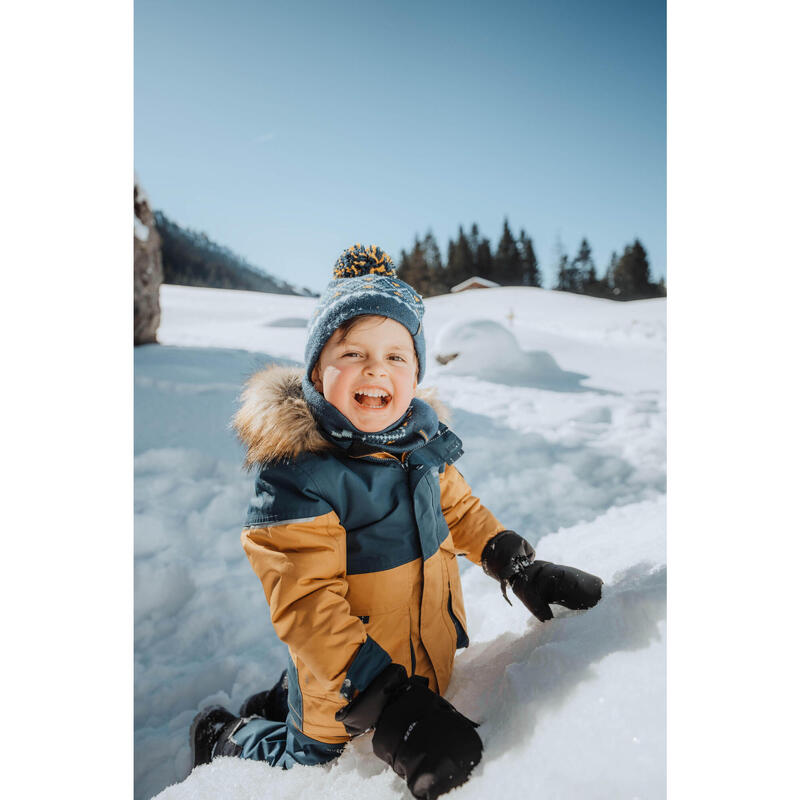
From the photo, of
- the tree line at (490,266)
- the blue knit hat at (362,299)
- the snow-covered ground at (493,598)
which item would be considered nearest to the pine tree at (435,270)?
the tree line at (490,266)

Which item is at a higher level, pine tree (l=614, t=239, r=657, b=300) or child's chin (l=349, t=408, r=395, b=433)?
pine tree (l=614, t=239, r=657, b=300)

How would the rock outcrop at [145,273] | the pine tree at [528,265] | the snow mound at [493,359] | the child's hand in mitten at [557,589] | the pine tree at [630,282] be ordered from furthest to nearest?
1. the pine tree at [528,265]
2. the pine tree at [630,282]
3. the snow mound at [493,359]
4. the rock outcrop at [145,273]
5. the child's hand in mitten at [557,589]

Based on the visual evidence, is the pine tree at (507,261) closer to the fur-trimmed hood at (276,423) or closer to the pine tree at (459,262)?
the pine tree at (459,262)

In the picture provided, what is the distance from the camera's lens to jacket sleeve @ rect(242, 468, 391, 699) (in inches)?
29.1

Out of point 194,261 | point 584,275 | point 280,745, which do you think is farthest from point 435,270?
point 280,745

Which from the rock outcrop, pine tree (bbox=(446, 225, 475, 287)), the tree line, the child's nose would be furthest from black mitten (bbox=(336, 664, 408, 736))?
pine tree (bbox=(446, 225, 475, 287))

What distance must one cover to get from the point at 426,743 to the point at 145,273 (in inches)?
173

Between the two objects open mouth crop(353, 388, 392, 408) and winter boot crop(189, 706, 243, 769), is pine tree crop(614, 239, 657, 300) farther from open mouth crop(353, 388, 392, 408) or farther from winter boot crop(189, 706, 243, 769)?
winter boot crop(189, 706, 243, 769)

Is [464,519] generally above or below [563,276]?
below

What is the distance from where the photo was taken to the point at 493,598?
1.52m

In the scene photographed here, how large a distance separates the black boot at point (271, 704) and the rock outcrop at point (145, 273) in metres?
3.32

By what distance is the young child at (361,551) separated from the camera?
2.40ft

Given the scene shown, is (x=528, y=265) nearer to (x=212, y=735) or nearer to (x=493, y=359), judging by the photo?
(x=493, y=359)
